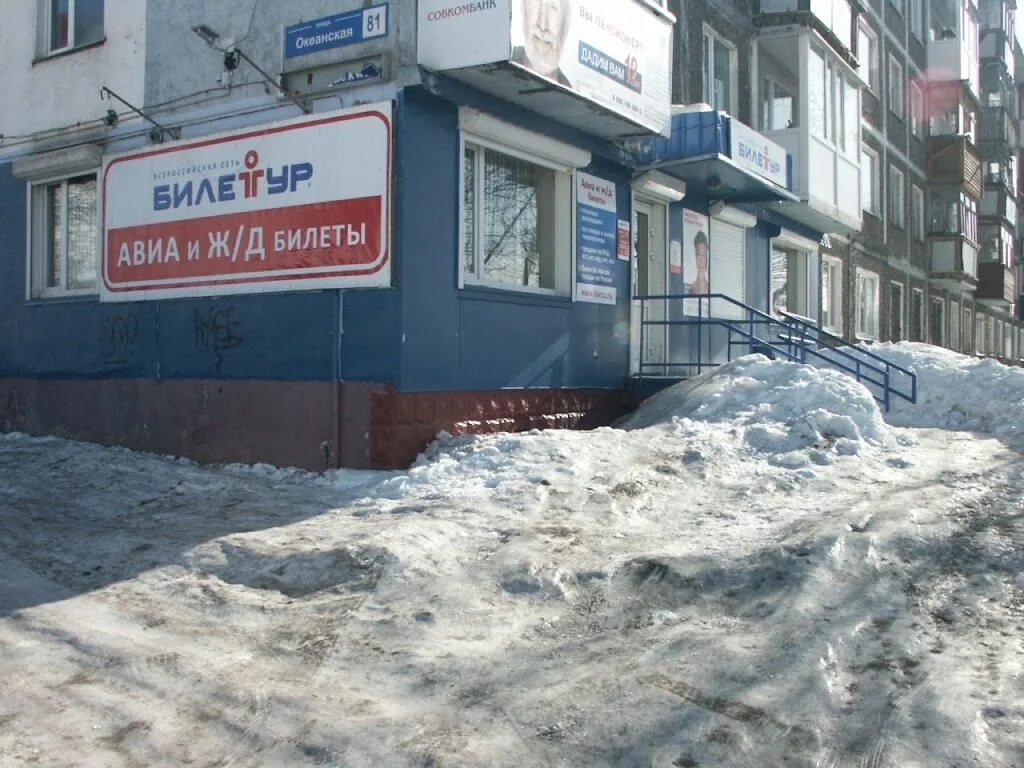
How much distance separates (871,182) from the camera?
2334 centimetres

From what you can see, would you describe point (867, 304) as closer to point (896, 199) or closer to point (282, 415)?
point (896, 199)

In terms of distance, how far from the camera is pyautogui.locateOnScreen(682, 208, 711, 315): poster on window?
13453mm

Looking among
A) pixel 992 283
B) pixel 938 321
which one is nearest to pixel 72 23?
pixel 938 321

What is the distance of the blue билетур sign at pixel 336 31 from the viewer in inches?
341

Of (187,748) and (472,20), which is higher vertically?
(472,20)

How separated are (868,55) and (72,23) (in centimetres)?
1736

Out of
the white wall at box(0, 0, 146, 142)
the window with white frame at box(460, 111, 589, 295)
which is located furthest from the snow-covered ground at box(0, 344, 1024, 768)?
the white wall at box(0, 0, 146, 142)

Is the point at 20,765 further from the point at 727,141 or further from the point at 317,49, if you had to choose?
the point at 727,141

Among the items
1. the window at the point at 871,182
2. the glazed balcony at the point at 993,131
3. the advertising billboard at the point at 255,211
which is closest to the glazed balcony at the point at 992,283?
the glazed balcony at the point at 993,131

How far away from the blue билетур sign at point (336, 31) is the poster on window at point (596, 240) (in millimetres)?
3047

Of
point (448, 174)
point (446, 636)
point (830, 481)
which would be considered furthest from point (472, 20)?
point (446, 636)

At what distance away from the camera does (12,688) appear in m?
4.14

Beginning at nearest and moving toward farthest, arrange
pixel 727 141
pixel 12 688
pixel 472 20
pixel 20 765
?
pixel 20 765
pixel 12 688
pixel 472 20
pixel 727 141

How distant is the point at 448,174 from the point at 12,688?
598 centimetres
